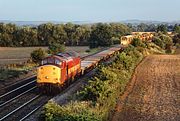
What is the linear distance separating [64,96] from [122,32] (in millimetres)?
118494

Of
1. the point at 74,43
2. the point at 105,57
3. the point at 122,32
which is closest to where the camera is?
the point at 105,57

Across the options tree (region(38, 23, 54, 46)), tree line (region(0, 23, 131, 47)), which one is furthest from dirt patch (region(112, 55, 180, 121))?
tree (region(38, 23, 54, 46))

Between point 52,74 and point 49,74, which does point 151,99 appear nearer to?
point 52,74

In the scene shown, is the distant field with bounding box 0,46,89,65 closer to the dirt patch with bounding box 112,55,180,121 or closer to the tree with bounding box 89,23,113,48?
the tree with bounding box 89,23,113,48

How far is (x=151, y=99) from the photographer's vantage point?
26.5 meters

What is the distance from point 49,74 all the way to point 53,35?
93.5 meters

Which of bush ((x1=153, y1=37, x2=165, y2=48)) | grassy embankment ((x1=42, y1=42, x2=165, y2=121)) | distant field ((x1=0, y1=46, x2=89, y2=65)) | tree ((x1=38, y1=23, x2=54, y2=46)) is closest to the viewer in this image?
grassy embankment ((x1=42, y1=42, x2=165, y2=121))

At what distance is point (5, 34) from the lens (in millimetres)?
112562

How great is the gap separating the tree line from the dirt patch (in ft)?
226

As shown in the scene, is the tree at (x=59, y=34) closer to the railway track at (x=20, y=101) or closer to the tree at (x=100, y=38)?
the tree at (x=100, y=38)

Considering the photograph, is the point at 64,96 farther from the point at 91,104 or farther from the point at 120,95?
the point at 91,104

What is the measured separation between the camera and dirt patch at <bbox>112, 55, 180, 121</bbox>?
21.5m

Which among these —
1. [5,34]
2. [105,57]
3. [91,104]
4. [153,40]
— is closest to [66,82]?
[91,104]

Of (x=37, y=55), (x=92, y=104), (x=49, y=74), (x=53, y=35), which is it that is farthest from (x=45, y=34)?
(x=92, y=104)
